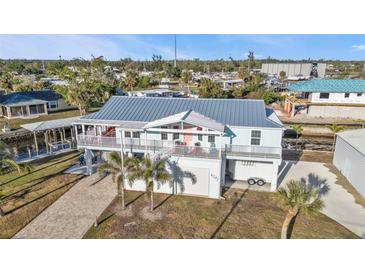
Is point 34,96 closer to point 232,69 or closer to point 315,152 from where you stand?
point 315,152

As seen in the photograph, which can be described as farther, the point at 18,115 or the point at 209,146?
the point at 18,115

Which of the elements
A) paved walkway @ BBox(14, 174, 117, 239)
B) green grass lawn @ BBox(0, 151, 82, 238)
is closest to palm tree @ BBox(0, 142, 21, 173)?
green grass lawn @ BBox(0, 151, 82, 238)

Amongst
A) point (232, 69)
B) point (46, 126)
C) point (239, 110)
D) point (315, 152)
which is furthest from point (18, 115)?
point (232, 69)

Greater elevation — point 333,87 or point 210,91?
point 333,87

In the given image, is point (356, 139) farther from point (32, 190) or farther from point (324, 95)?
point (32, 190)

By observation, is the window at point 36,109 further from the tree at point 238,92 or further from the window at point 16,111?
the tree at point 238,92

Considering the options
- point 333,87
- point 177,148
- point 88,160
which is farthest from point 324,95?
point 88,160

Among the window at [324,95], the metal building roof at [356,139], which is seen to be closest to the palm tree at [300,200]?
the metal building roof at [356,139]
